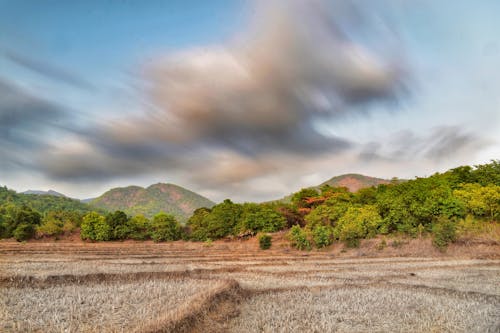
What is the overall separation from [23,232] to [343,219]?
182 ft

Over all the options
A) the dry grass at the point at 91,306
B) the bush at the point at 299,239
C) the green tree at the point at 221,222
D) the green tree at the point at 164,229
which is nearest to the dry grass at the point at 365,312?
the dry grass at the point at 91,306

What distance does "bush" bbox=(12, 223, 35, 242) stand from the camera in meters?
58.1

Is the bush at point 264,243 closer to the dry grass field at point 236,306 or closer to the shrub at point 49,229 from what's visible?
the dry grass field at point 236,306

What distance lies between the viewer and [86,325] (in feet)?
22.5

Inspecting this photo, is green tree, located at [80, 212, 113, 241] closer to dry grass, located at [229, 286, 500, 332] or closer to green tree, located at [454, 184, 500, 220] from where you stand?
dry grass, located at [229, 286, 500, 332]

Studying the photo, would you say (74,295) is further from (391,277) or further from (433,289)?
(391,277)

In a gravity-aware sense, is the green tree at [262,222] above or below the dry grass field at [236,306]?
above

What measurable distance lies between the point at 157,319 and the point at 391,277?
46.2 ft

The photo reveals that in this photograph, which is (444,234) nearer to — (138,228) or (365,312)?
(365,312)

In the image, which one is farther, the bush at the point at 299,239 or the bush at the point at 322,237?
the bush at the point at 299,239

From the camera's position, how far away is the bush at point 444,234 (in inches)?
1303

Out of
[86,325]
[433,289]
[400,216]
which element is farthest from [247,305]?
[400,216]

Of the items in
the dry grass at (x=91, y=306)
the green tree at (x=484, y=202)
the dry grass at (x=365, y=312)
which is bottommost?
the dry grass at (x=365, y=312)

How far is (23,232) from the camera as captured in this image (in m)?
58.4
